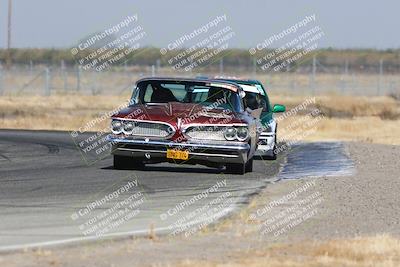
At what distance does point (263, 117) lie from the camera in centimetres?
2233

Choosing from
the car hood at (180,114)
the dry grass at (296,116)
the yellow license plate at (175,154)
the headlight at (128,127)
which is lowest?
the dry grass at (296,116)

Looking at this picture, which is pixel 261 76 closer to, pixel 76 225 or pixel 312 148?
pixel 312 148

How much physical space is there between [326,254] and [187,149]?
7.92 metres

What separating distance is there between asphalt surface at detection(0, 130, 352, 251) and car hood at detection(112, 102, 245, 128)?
900 millimetres

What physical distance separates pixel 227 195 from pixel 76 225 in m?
3.65

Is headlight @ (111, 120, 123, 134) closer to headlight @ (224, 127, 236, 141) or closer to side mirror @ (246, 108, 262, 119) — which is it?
headlight @ (224, 127, 236, 141)

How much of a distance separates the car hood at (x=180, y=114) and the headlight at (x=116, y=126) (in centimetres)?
10

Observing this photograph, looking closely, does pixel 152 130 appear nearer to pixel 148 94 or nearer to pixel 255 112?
pixel 148 94

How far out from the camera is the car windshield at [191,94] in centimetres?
1941

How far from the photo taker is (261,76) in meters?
93.1

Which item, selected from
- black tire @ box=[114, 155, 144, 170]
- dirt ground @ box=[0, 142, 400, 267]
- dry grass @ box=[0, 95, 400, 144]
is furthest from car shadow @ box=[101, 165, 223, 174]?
dry grass @ box=[0, 95, 400, 144]

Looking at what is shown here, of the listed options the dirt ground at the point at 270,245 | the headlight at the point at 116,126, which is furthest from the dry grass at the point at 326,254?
the headlight at the point at 116,126

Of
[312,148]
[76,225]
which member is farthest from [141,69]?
[76,225]

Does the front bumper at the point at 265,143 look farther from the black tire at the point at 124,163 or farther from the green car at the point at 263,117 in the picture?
the black tire at the point at 124,163
